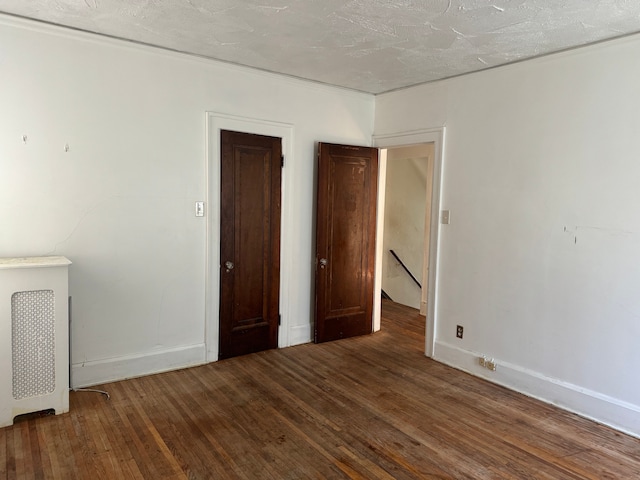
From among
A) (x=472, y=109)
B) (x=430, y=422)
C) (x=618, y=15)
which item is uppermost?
(x=618, y=15)

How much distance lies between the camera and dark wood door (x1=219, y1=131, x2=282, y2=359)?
399 centimetres

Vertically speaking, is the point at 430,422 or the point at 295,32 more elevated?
the point at 295,32

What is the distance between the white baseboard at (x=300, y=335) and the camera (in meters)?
4.54

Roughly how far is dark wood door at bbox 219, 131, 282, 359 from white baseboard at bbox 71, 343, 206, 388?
0.29 meters

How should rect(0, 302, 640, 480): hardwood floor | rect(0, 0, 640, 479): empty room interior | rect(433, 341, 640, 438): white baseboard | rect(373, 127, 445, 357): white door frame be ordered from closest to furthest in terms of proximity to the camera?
rect(0, 302, 640, 480): hardwood floor, rect(0, 0, 640, 479): empty room interior, rect(433, 341, 640, 438): white baseboard, rect(373, 127, 445, 357): white door frame

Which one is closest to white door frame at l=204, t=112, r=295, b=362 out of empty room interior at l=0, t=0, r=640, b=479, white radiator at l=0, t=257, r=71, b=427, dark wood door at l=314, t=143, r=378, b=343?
empty room interior at l=0, t=0, r=640, b=479

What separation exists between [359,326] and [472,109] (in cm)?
248

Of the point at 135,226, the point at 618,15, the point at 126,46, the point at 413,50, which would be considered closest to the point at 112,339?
the point at 135,226

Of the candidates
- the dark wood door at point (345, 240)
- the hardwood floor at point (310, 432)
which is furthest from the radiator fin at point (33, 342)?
the dark wood door at point (345, 240)

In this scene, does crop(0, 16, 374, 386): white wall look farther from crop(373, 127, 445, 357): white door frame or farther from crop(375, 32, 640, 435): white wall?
crop(375, 32, 640, 435): white wall

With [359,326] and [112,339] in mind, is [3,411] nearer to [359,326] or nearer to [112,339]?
[112,339]

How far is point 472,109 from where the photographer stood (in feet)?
12.9

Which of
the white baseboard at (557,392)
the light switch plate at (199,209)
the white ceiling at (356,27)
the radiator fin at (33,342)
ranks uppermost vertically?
the white ceiling at (356,27)

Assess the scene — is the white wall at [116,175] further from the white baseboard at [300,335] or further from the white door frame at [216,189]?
the white baseboard at [300,335]
